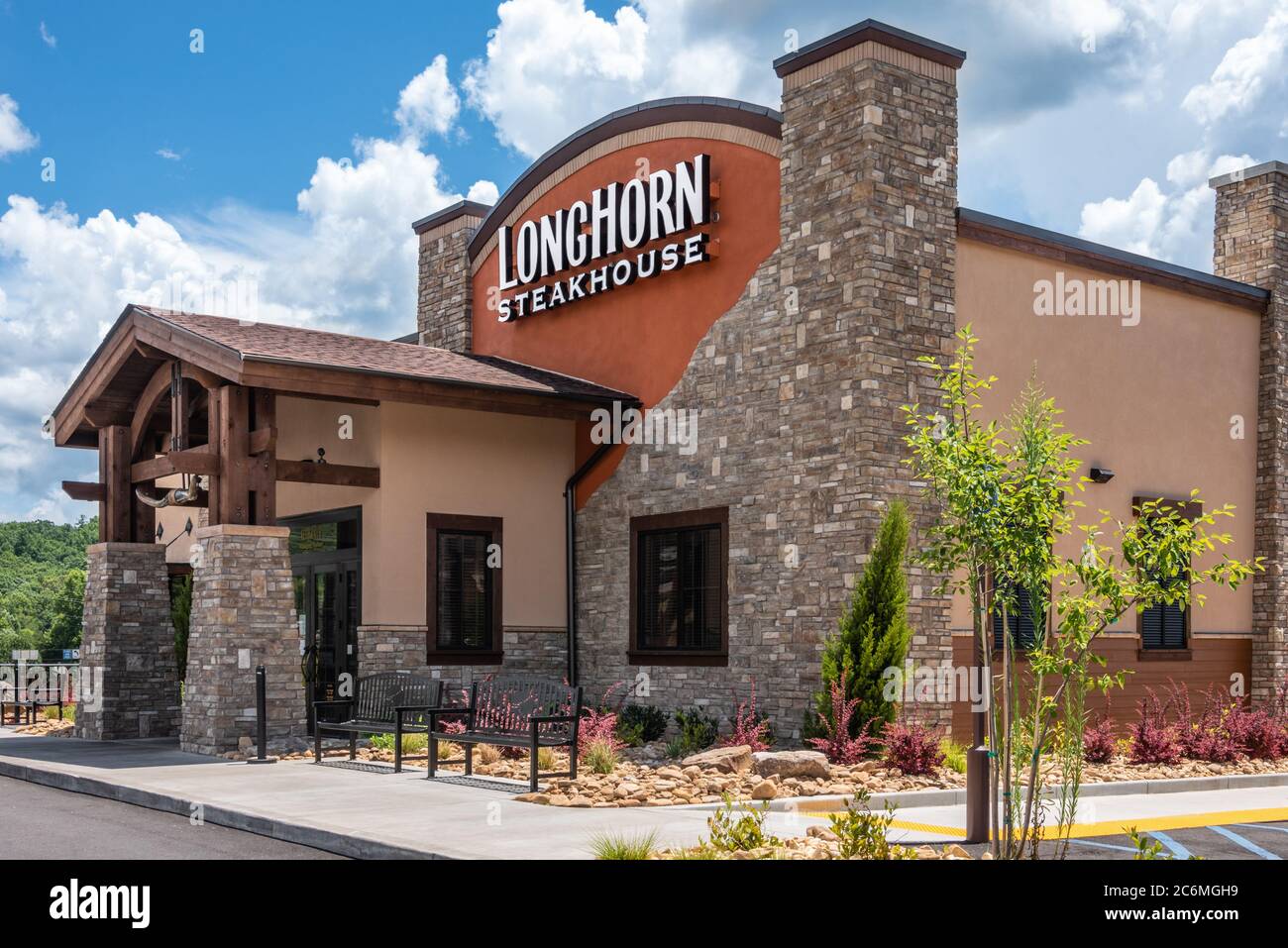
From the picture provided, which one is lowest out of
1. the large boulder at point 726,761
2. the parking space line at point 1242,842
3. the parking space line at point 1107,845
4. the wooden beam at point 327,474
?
the parking space line at point 1242,842

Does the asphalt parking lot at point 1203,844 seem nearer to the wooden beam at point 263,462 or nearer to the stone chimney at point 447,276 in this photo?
the wooden beam at point 263,462

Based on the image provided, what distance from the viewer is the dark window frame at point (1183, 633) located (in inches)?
749

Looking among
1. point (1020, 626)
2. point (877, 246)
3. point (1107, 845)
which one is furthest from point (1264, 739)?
point (1107, 845)

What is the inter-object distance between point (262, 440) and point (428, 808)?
7.06 metres

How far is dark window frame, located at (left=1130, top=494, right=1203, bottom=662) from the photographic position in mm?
19031

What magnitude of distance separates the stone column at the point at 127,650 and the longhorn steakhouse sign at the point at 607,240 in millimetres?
6871

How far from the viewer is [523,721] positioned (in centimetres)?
1504

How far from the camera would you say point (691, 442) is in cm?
1875

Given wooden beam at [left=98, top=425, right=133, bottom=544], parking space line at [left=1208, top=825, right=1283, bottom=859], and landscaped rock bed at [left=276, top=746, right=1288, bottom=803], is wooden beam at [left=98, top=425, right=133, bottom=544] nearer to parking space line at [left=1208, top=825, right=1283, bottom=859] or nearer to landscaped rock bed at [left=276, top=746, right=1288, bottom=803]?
landscaped rock bed at [left=276, top=746, right=1288, bottom=803]

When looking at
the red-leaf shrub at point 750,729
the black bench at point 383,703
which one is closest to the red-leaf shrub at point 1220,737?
the red-leaf shrub at point 750,729
